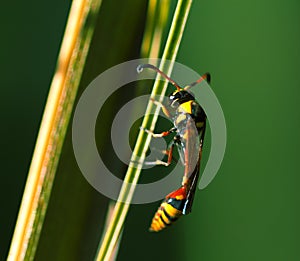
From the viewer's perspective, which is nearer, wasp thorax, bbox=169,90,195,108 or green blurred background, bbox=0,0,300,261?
green blurred background, bbox=0,0,300,261

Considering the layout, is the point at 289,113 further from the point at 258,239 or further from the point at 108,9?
the point at 108,9

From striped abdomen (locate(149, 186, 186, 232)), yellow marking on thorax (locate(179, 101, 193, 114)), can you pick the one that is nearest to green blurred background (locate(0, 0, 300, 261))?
striped abdomen (locate(149, 186, 186, 232))

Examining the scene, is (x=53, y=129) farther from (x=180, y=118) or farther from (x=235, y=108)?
(x=180, y=118)

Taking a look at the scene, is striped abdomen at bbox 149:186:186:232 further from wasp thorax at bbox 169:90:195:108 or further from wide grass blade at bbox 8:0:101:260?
wide grass blade at bbox 8:0:101:260

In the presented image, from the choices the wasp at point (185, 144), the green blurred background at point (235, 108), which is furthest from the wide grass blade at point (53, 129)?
the wasp at point (185, 144)

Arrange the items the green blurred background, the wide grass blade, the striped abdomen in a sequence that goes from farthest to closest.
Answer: the striped abdomen
the green blurred background
the wide grass blade

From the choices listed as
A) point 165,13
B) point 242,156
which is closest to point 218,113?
point 242,156
